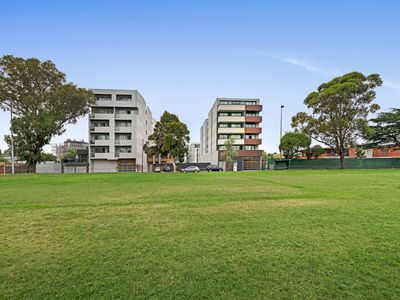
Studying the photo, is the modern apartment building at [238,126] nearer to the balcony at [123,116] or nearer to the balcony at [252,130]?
the balcony at [252,130]

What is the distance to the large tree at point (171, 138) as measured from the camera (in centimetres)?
3993

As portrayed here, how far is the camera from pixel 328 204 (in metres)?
7.79

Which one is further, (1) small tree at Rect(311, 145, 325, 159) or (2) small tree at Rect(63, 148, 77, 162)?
(2) small tree at Rect(63, 148, 77, 162)

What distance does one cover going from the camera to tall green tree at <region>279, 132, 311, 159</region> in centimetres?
4253

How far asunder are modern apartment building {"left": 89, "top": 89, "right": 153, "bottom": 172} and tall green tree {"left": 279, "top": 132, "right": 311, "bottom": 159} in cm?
3016

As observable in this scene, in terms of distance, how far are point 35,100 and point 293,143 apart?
43.3 m

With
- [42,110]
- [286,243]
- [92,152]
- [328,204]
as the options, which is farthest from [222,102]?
[286,243]

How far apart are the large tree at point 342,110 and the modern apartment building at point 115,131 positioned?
109 ft

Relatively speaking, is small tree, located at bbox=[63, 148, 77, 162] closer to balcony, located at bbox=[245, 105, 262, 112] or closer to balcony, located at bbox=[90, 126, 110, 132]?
balcony, located at bbox=[90, 126, 110, 132]

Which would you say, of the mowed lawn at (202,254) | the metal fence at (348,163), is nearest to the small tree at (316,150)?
the metal fence at (348,163)

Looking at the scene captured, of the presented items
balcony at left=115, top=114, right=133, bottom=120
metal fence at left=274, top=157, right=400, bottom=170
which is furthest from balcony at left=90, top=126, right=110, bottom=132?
metal fence at left=274, top=157, right=400, bottom=170

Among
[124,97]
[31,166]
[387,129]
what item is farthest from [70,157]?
[387,129]

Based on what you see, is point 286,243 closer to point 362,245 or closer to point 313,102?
point 362,245

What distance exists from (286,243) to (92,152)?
4726 centimetres
